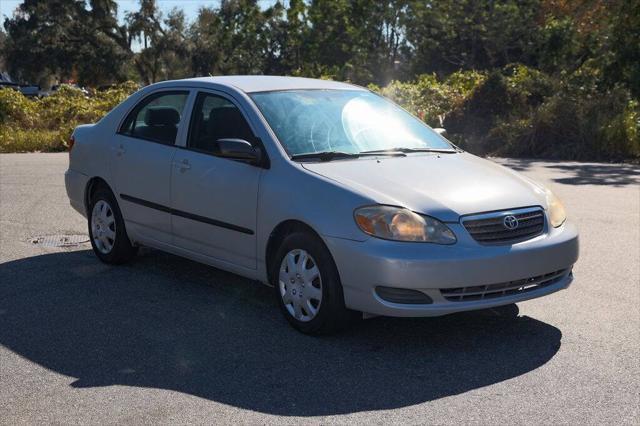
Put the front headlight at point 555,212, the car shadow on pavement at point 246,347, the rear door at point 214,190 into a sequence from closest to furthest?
the car shadow on pavement at point 246,347 < the front headlight at point 555,212 < the rear door at point 214,190

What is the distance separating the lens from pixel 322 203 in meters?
5.59

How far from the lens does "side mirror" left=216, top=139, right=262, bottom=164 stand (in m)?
6.10

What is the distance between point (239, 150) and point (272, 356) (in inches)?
57.3

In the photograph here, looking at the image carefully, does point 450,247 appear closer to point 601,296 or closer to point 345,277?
point 345,277

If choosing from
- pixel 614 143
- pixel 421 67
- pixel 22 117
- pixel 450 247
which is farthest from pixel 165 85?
pixel 421 67

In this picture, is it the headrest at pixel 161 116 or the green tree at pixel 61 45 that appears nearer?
the headrest at pixel 161 116

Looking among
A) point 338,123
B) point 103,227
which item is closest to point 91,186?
point 103,227

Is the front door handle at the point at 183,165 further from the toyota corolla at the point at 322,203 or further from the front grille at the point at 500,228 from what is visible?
the front grille at the point at 500,228

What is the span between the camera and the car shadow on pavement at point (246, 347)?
4832 millimetres

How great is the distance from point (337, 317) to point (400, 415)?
3.98ft

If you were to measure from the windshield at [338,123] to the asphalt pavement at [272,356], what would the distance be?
1.21 metres

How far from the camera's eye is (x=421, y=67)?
1890 inches

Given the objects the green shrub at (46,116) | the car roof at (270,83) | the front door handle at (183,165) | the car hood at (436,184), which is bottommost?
the green shrub at (46,116)

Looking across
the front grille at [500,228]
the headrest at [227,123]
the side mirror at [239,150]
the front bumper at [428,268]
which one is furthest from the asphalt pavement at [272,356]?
the headrest at [227,123]
